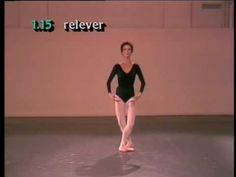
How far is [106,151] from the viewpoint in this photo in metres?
7.22

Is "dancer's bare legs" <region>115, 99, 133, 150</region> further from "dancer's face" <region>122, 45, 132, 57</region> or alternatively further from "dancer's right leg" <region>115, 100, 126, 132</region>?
"dancer's face" <region>122, 45, 132, 57</region>

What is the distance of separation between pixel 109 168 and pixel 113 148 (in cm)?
149

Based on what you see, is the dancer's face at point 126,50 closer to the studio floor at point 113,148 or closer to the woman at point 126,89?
the woman at point 126,89

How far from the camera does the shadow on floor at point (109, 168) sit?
572cm

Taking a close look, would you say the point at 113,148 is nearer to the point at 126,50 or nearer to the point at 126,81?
the point at 126,81

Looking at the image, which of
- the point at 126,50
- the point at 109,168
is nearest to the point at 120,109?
the point at 126,50

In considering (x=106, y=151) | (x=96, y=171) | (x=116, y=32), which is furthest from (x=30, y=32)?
(x=96, y=171)

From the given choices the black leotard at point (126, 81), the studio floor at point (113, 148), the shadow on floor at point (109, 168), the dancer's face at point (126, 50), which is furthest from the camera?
the black leotard at point (126, 81)

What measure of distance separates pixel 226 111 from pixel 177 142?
3972 mm

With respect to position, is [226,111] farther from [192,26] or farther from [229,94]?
[192,26]

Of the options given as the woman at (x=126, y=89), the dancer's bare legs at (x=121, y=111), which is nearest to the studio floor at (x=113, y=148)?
the dancer's bare legs at (x=121, y=111)

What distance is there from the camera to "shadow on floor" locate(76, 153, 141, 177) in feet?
18.8

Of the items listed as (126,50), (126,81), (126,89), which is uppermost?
(126,50)

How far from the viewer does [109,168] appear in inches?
236
